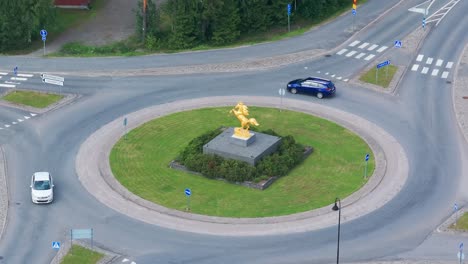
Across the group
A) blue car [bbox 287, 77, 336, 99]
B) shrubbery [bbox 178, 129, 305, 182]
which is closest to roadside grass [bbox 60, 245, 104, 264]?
shrubbery [bbox 178, 129, 305, 182]

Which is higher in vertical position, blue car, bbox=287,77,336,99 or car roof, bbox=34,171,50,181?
blue car, bbox=287,77,336,99

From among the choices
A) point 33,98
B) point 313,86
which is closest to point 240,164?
point 313,86

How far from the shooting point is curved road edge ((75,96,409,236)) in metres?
72.2

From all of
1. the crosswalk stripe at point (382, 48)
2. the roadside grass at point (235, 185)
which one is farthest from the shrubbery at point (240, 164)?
the crosswalk stripe at point (382, 48)

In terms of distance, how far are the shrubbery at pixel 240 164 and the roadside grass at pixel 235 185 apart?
2.23 ft

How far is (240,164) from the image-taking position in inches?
3123

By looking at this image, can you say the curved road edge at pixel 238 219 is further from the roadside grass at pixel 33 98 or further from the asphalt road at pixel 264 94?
the roadside grass at pixel 33 98

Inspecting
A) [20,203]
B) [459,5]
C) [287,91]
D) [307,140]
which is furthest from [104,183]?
[459,5]

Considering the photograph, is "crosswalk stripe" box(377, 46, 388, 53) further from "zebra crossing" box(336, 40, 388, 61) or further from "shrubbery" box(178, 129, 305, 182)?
"shrubbery" box(178, 129, 305, 182)

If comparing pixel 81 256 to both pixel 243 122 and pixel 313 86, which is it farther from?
pixel 313 86

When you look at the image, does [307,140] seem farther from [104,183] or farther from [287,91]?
[104,183]

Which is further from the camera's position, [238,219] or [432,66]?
[432,66]

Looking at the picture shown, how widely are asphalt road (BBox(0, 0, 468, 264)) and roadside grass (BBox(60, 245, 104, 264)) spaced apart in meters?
1.68

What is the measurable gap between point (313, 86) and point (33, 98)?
89.2 feet
